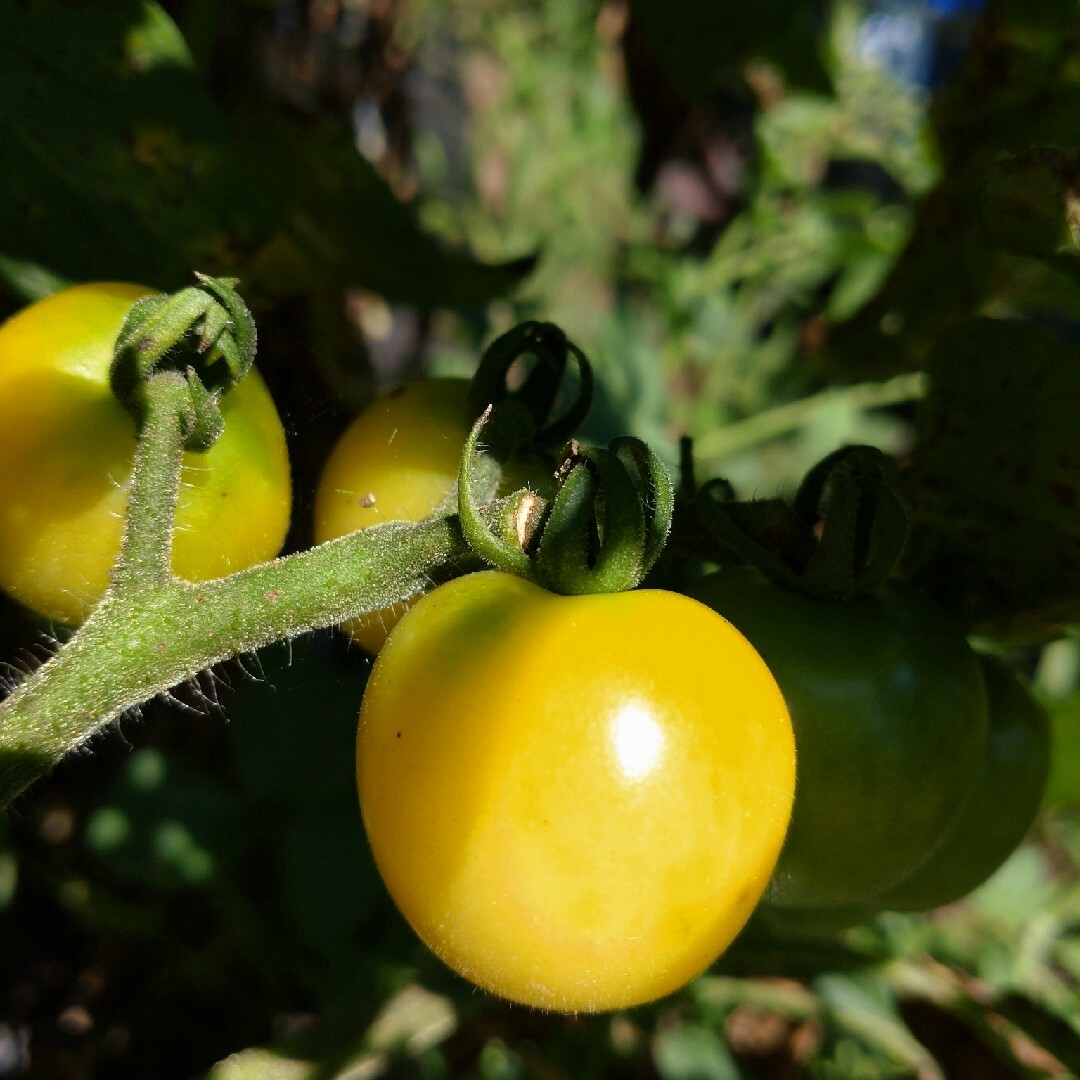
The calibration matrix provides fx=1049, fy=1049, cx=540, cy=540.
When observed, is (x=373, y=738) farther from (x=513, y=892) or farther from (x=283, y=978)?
(x=283, y=978)

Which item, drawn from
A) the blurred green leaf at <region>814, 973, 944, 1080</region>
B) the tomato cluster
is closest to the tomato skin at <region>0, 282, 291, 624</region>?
the tomato cluster

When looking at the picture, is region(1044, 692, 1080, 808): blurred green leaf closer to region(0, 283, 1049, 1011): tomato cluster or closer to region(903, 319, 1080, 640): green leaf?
region(903, 319, 1080, 640): green leaf

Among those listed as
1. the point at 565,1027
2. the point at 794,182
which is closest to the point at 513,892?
the point at 565,1027

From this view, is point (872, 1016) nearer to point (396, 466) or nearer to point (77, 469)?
point (396, 466)

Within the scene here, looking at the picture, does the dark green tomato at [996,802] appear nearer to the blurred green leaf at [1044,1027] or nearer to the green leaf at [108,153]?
the blurred green leaf at [1044,1027]

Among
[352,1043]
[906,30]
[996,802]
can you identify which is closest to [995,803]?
[996,802]

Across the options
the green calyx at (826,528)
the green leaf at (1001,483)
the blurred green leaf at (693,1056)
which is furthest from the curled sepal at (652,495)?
the blurred green leaf at (693,1056)
